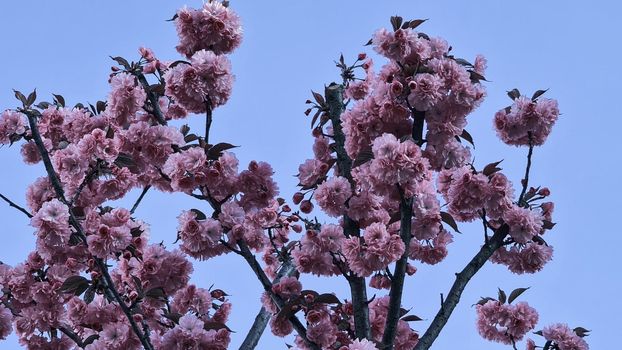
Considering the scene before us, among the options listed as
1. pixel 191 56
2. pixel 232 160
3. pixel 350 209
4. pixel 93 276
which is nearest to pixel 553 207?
pixel 350 209

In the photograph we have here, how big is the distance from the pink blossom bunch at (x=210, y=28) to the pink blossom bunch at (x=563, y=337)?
2.78 metres

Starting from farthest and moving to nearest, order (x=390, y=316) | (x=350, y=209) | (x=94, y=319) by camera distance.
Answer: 1. (x=94, y=319)
2. (x=350, y=209)
3. (x=390, y=316)

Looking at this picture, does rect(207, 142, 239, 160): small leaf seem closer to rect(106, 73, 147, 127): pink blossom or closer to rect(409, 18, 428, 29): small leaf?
rect(106, 73, 147, 127): pink blossom

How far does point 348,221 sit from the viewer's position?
4.77m

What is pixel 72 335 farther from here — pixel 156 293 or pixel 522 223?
pixel 522 223

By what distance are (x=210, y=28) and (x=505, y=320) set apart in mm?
2767

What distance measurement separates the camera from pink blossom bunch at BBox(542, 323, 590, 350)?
5133mm

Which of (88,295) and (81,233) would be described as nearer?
(81,233)

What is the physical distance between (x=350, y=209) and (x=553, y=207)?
1.39m

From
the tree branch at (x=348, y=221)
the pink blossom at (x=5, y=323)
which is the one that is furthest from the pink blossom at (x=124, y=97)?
the pink blossom at (x=5, y=323)

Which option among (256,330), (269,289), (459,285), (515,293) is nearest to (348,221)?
(269,289)

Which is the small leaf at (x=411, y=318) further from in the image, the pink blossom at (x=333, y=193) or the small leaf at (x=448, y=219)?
the pink blossom at (x=333, y=193)

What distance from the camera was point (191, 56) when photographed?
4.86m

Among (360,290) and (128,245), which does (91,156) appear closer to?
(128,245)
